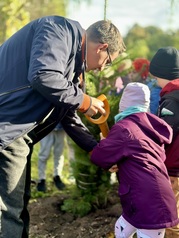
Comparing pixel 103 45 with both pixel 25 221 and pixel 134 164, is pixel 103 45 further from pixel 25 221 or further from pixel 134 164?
pixel 25 221

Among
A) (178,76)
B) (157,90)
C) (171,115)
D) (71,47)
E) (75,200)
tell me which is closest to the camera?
(71,47)

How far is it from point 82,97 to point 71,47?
0.32 m

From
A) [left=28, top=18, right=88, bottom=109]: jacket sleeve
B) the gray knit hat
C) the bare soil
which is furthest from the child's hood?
the bare soil

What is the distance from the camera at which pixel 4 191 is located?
9.07ft

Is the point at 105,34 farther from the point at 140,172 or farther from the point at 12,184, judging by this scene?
the point at 12,184

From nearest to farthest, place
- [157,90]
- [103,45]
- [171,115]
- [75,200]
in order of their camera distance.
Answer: [103,45] < [171,115] < [157,90] < [75,200]

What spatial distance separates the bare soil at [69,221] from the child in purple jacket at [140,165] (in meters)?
1.06

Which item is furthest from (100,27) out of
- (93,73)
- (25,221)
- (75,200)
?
(75,200)

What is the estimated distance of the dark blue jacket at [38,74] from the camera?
2.48 meters

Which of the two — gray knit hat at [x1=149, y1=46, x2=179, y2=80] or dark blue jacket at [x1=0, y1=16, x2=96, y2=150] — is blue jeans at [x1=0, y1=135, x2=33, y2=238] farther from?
gray knit hat at [x1=149, y1=46, x2=179, y2=80]

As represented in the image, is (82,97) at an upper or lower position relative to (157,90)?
upper

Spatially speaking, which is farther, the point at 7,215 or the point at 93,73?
the point at 93,73

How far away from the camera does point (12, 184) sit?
9.14 ft

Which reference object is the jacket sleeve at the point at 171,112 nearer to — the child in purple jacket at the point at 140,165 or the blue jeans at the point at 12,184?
the child in purple jacket at the point at 140,165
